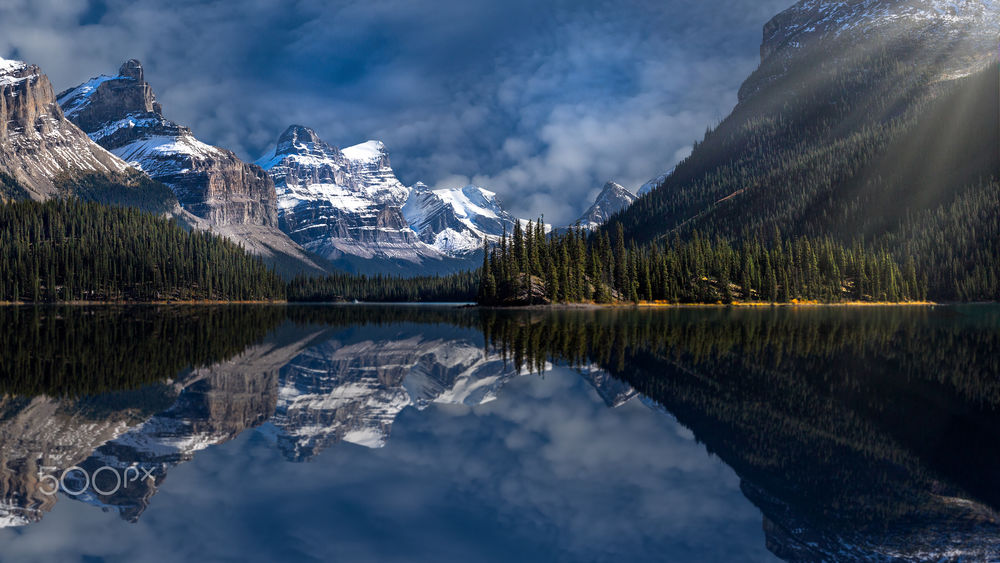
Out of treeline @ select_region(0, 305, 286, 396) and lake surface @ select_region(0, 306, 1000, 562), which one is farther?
treeline @ select_region(0, 305, 286, 396)

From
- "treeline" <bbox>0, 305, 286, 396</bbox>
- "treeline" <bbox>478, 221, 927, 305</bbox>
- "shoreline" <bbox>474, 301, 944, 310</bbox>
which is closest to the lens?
"treeline" <bbox>0, 305, 286, 396</bbox>

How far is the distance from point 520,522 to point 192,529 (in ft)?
22.7

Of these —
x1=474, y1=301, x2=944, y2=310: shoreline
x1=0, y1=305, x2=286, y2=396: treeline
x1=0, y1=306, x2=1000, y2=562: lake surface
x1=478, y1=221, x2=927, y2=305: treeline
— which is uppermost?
x1=478, y1=221, x2=927, y2=305: treeline

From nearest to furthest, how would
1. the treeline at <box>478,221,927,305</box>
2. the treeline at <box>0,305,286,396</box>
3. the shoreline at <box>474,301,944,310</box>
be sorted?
the treeline at <box>0,305,286,396</box> → the shoreline at <box>474,301,944,310</box> → the treeline at <box>478,221,927,305</box>

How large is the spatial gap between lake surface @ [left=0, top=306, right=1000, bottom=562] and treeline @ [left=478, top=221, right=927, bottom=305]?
123 m

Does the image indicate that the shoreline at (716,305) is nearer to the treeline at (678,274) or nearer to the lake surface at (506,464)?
the treeline at (678,274)

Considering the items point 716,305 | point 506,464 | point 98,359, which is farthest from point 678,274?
point 506,464

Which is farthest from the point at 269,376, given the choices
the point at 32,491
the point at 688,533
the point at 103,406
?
the point at 688,533

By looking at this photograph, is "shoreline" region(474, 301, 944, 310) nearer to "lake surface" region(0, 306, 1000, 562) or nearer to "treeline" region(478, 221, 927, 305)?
"treeline" region(478, 221, 927, 305)

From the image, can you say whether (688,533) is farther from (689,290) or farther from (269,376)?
(689,290)

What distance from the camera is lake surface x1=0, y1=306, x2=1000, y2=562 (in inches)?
448

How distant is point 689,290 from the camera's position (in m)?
168

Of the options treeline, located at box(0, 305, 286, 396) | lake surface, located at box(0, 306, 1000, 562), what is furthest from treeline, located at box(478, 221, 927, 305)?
lake surface, located at box(0, 306, 1000, 562)

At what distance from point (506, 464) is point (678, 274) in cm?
16454
